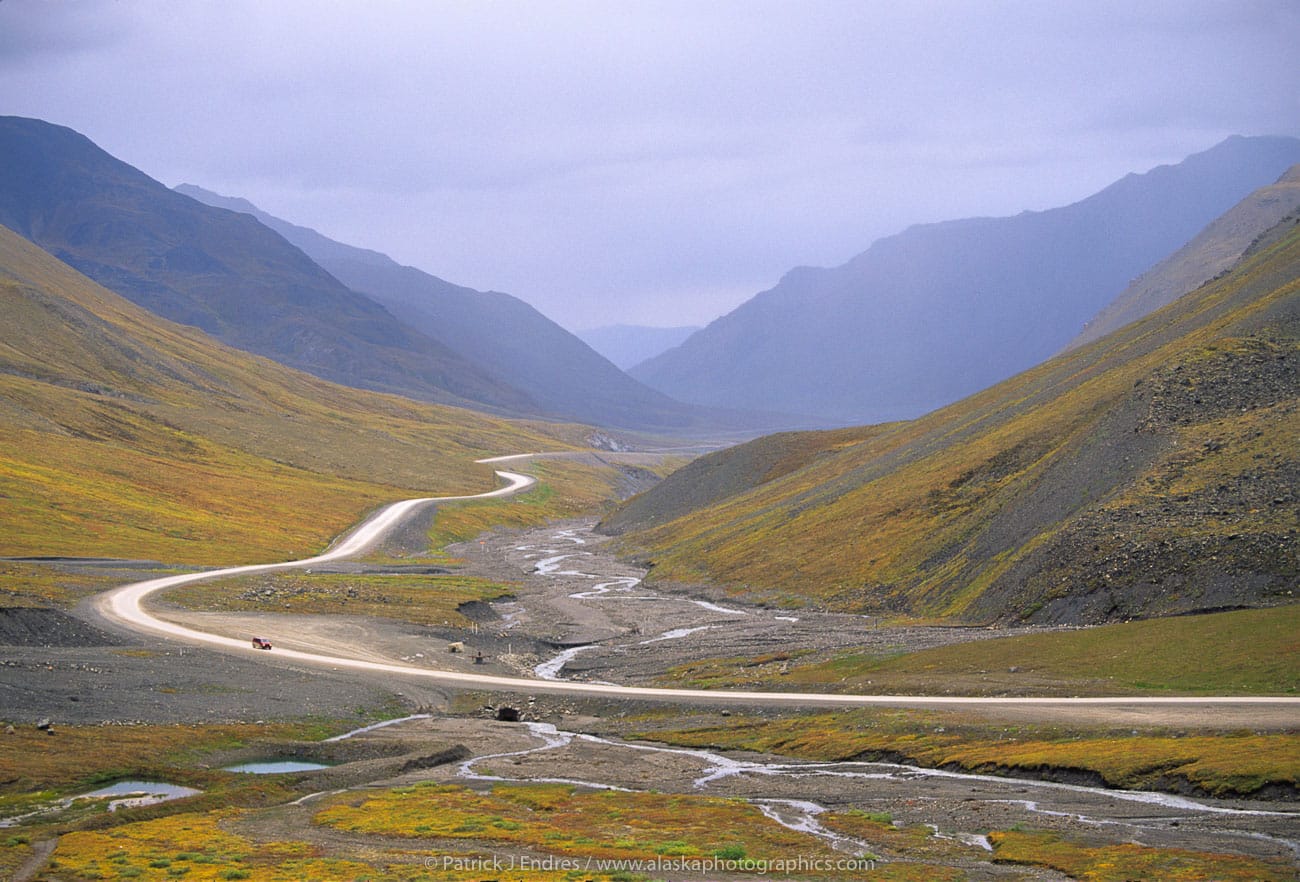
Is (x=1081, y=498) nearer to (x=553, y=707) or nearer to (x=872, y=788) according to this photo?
(x=553, y=707)

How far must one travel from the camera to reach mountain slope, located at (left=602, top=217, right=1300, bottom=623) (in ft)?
235

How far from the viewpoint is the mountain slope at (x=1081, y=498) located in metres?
71.5

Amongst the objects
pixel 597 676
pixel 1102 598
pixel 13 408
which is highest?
pixel 13 408

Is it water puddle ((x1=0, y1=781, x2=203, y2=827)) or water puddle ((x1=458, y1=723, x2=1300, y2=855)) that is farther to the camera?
water puddle ((x1=0, y1=781, x2=203, y2=827))

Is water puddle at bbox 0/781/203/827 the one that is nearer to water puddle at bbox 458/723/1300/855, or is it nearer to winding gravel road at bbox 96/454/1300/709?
water puddle at bbox 458/723/1300/855

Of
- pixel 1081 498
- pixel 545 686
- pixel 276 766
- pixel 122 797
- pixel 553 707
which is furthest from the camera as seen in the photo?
pixel 1081 498

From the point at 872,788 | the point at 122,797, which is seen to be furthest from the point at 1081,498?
the point at 122,797

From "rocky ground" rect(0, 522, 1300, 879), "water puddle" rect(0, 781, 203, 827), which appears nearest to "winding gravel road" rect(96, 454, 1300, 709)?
"rocky ground" rect(0, 522, 1300, 879)

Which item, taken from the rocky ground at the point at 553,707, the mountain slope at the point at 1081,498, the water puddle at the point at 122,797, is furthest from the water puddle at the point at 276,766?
the mountain slope at the point at 1081,498

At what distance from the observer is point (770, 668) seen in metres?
71.4

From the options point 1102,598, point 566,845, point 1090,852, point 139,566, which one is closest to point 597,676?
point 1102,598

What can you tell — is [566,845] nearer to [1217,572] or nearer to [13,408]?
[1217,572]

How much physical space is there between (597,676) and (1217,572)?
138 ft

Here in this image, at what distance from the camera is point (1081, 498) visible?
86438 millimetres
